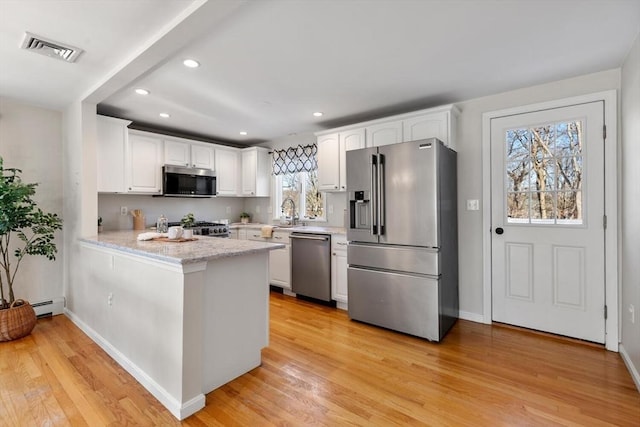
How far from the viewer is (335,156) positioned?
12.8 feet

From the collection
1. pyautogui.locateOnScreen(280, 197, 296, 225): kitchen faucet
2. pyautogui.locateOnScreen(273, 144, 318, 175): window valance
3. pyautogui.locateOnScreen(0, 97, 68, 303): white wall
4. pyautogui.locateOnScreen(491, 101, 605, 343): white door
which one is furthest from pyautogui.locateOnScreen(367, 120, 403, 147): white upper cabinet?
pyautogui.locateOnScreen(0, 97, 68, 303): white wall

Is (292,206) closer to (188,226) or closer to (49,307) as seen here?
(188,226)

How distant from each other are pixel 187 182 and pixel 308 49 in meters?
2.81

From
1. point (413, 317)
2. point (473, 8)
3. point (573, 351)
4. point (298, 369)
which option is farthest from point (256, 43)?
point (573, 351)

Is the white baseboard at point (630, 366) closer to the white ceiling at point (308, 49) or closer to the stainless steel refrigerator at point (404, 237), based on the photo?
the stainless steel refrigerator at point (404, 237)

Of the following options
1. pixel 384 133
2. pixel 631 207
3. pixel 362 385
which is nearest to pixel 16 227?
pixel 362 385

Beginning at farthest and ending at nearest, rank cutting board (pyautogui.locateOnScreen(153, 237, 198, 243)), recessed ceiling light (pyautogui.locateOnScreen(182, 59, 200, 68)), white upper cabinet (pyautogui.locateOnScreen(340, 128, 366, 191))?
white upper cabinet (pyautogui.locateOnScreen(340, 128, 366, 191))
cutting board (pyautogui.locateOnScreen(153, 237, 198, 243))
recessed ceiling light (pyautogui.locateOnScreen(182, 59, 200, 68))

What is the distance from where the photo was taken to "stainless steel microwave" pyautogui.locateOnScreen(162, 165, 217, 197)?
409 centimetres

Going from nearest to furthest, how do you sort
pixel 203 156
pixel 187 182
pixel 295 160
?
1. pixel 187 182
2. pixel 203 156
3. pixel 295 160

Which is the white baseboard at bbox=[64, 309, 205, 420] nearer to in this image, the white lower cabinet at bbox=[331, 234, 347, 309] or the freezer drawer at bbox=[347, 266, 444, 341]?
Result: the freezer drawer at bbox=[347, 266, 444, 341]

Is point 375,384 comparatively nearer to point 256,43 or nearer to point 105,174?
point 256,43

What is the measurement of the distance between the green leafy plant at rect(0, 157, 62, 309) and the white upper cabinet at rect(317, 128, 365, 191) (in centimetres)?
294

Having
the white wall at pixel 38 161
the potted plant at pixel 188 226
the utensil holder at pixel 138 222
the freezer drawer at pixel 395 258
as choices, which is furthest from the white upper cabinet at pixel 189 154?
the freezer drawer at pixel 395 258

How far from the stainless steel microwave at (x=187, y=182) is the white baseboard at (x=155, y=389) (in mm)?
2004
